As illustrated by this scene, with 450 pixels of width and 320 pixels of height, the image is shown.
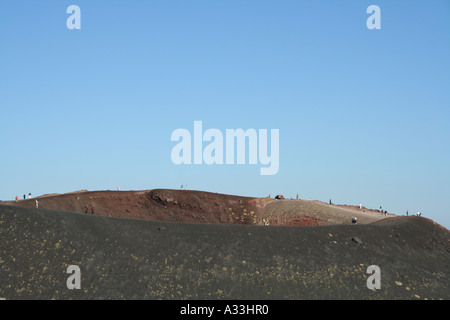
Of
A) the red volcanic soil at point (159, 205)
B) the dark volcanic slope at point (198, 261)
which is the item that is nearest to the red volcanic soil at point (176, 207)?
the red volcanic soil at point (159, 205)

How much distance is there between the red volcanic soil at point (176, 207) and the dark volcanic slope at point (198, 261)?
13.4 m

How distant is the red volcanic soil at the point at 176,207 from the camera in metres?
48.1

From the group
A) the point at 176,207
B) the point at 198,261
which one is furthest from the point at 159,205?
the point at 198,261

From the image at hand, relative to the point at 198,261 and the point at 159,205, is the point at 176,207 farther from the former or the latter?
the point at 198,261

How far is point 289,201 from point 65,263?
30.1 metres

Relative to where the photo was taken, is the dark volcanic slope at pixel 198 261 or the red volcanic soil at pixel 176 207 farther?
the red volcanic soil at pixel 176 207

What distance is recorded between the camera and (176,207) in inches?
1913

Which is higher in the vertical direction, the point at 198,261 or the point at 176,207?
the point at 176,207

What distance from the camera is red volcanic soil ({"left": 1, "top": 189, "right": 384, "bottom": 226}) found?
4809cm

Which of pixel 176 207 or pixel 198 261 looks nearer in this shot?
pixel 198 261

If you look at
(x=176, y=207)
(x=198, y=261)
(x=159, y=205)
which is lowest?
(x=198, y=261)

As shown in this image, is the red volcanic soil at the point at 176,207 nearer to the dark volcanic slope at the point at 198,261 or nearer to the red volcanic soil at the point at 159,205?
the red volcanic soil at the point at 159,205

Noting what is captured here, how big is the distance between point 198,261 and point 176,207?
18.6m

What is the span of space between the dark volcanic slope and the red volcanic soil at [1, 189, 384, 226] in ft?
44.0
